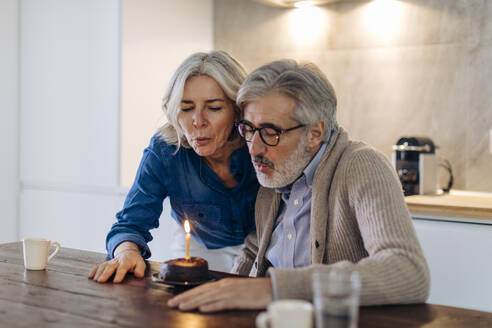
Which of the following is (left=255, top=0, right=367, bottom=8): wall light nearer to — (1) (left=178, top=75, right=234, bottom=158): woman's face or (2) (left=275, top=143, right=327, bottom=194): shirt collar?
(1) (left=178, top=75, right=234, bottom=158): woman's face

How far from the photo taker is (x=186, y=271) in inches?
54.2

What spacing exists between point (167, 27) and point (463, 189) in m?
1.89

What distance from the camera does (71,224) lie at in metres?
3.39

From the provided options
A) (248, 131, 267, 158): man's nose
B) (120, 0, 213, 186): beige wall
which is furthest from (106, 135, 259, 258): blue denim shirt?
(120, 0, 213, 186): beige wall

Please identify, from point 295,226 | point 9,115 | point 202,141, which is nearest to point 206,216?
point 202,141

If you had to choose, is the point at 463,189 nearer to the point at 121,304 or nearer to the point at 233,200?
the point at 233,200

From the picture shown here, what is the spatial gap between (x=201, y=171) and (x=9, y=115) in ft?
6.65

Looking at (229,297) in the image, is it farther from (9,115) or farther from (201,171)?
(9,115)

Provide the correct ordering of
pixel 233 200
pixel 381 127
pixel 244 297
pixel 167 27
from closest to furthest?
pixel 244 297, pixel 233 200, pixel 381 127, pixel 167 27

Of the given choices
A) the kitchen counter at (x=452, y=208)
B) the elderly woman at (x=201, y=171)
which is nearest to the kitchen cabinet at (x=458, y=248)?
the kitchen counter at (x=452, y=208)

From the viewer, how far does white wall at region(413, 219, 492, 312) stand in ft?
7.80

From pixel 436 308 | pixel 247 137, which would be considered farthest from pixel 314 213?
pixel 436 308

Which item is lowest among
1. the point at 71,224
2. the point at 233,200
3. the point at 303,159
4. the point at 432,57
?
the point at 71,224

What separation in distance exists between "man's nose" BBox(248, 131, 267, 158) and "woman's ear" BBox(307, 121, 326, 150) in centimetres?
13
